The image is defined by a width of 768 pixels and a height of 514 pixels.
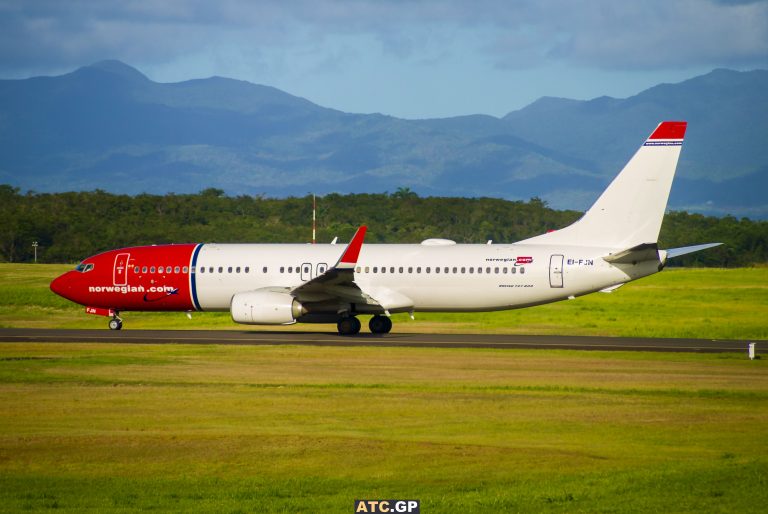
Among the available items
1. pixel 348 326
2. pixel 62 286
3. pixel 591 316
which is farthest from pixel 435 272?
pixel 62 286

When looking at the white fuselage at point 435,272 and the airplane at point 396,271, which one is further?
the white fuselage at point 435,272

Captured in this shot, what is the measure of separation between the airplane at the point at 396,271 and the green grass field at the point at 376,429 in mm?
5199

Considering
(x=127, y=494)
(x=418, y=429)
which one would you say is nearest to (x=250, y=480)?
(x=127, y=494)

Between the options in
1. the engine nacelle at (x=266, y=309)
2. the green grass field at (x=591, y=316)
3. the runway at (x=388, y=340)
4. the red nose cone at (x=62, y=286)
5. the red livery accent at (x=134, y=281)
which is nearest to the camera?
the runway at (x=388, y=340)

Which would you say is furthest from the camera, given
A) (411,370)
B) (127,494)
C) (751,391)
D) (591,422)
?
(411,370)

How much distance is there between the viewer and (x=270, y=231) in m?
99.6

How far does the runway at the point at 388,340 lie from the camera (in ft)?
117

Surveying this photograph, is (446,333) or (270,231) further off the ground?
(270,231)

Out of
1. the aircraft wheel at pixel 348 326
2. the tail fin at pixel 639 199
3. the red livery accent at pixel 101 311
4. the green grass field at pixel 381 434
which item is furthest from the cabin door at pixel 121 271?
the tail fin at pixel 639 199

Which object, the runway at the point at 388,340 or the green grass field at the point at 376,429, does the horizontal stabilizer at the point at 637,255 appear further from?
the green grass field at the point at 376,429

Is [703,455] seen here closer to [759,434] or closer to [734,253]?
Answer: [759,434]

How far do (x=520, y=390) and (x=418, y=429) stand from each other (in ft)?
18.4

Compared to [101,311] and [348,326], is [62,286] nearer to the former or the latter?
[101,311]

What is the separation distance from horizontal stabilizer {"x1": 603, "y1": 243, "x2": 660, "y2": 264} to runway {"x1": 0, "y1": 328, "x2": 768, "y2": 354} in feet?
8.69
